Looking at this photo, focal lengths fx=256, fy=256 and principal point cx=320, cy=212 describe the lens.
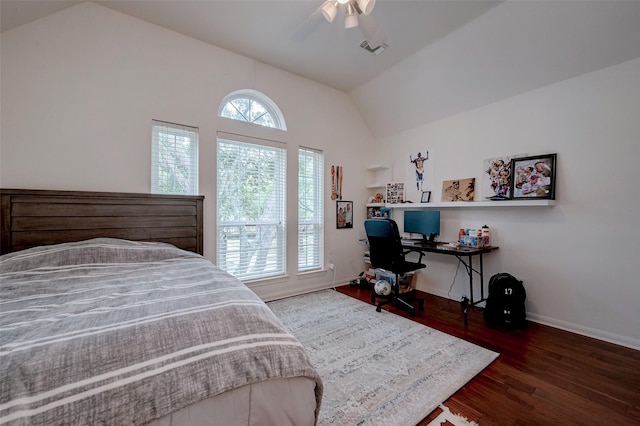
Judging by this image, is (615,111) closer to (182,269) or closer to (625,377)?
(625,377)

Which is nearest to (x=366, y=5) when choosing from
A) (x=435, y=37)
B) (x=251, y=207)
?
(x=435, y=37)

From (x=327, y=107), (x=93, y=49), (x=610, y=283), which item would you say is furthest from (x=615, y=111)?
(x=93, y=49)

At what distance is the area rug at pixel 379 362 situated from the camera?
155 cm

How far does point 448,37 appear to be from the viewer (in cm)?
277

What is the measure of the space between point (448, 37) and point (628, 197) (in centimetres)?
228

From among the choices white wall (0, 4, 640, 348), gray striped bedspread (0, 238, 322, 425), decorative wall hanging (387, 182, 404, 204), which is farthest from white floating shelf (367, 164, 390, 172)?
gray striped bedspread (0, 238, 322, 425)

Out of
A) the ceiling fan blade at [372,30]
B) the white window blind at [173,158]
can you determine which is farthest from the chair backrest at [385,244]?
the white window blind at [173,158]

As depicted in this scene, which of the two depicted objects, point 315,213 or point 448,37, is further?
point 315,213

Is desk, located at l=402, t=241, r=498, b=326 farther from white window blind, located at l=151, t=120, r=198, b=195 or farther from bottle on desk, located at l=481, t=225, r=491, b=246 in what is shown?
white window blind, located at l=151, t=120, r=198, b=195

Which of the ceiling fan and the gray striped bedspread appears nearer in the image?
the gray striped bedspread

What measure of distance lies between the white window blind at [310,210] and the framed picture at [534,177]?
2393 millimetres

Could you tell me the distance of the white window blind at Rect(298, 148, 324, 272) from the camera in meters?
3.69

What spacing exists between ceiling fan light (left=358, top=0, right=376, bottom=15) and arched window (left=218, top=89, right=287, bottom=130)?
1827mm

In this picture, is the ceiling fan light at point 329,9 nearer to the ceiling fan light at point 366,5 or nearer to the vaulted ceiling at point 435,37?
the vaulted ceiling at point 435,37
